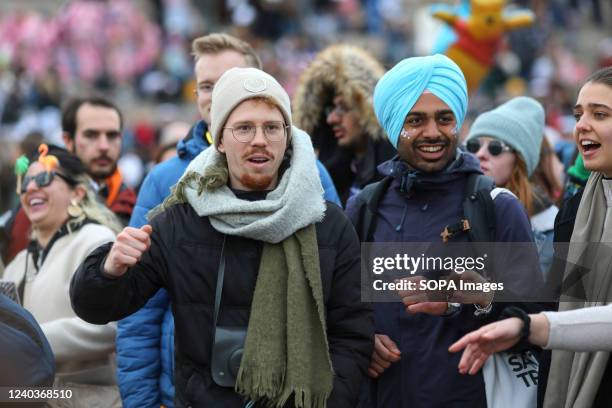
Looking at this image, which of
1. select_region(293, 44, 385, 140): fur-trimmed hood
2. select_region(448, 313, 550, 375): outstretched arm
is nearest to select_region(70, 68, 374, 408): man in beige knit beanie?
select_region(448, 313, 550, 375): outstretched arm

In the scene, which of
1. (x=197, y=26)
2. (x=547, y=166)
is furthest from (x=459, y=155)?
(x=197, y=26)

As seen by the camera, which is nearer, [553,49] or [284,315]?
[284,315]

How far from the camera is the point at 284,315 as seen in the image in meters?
3.90

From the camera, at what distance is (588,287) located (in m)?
4.00

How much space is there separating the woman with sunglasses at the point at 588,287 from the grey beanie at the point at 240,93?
113 centimetres

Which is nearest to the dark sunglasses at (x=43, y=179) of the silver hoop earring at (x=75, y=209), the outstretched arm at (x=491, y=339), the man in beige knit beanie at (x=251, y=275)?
the silver hoop earring at (x=75, y=209)

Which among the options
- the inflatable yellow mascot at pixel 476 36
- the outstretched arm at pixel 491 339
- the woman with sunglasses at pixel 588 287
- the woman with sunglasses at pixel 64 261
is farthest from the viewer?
the inflatable yellow mascot at pixel 476 36

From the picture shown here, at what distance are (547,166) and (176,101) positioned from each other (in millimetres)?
17556

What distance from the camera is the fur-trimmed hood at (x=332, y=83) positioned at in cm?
599

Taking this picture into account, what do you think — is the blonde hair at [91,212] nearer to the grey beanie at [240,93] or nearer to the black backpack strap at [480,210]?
the grey beanie at [240,93]

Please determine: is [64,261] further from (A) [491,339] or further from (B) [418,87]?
(A) [491,339]

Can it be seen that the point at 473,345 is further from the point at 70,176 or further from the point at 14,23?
the point at 14,23

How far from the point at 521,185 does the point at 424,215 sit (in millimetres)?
1277

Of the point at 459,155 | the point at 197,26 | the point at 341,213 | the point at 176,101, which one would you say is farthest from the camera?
the point at 197,26
